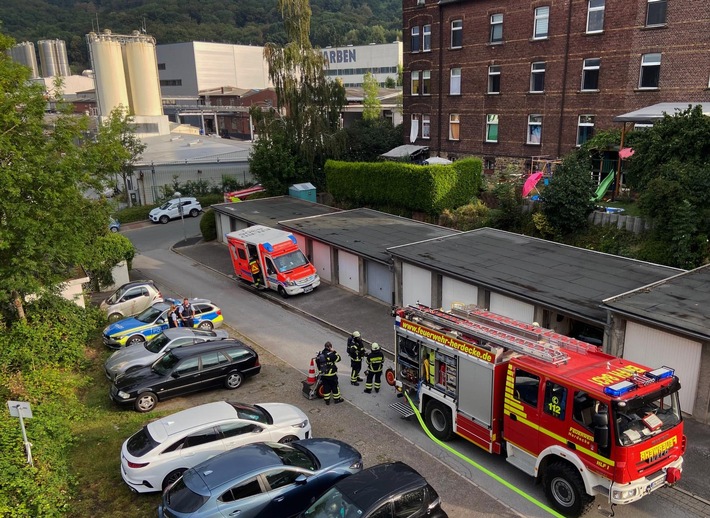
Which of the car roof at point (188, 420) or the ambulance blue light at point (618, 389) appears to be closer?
the ambulance blue light at point (618, 389)

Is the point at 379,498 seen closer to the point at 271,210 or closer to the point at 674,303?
the point at 674,303

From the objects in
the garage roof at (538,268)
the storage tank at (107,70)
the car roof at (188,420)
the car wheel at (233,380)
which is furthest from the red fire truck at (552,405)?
the storage tank at (107,70)

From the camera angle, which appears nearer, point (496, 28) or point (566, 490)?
point (566, 490)

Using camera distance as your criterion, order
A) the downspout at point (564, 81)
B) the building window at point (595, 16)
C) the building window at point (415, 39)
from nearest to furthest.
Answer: the building window at point (595, 16) < the downspout at point (564, 81) < the building window at point (415, 39)

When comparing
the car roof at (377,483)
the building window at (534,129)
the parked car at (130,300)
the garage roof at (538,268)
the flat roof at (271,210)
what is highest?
the building window at (534,129)

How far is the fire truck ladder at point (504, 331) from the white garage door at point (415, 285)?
695 cm

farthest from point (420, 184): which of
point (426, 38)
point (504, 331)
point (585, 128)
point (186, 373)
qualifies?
point (504, 331)

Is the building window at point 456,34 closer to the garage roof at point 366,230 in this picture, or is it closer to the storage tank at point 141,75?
the garage roof at point 366,230

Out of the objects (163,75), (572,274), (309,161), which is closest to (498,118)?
(309,161)

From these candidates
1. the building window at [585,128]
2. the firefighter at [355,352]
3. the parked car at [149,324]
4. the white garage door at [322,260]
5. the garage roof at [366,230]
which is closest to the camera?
the firefighter at [355,352]

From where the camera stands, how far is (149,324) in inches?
754

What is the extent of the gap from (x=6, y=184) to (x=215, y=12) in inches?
5847

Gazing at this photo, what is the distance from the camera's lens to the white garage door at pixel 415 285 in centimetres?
2023

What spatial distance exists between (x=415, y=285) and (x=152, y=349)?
31.2ft
